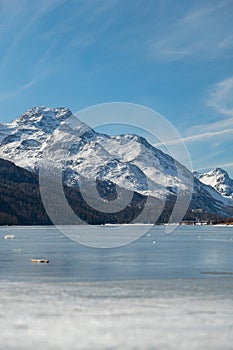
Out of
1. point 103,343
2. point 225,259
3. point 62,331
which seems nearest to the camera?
point 103,343

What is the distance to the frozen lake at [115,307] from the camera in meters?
19.0

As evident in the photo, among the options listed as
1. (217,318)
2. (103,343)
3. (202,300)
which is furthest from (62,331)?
(202,300)

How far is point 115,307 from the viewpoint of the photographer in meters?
25.7

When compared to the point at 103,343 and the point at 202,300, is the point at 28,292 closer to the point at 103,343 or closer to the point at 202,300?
the point at 202,300

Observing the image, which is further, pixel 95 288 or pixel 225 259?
pixel 225 259

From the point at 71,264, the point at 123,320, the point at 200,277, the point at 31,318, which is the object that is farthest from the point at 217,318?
the point at 71,264

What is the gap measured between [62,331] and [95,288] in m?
12.2

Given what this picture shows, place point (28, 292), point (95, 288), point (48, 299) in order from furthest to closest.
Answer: point (95, 288) < point (28, 292) < point (48, 299)

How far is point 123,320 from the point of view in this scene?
2250 cm

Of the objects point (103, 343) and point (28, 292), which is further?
point (28, 292)

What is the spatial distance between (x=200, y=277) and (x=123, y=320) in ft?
58.2

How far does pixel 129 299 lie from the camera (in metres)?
28.3

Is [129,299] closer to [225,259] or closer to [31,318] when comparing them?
[31,318]

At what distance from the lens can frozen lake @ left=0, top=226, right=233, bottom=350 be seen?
1898 centimetres
